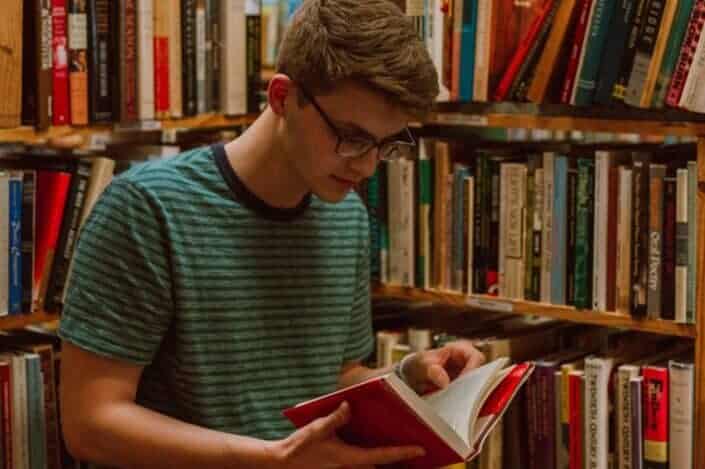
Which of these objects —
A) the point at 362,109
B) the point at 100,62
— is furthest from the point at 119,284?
the point at 100,62

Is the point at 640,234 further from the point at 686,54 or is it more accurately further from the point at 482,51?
the point at 482,51

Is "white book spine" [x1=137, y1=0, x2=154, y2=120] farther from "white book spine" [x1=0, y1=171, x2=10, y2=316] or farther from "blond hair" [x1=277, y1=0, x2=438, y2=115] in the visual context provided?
"blond hair" [x1=277, y1=0, x2=438, y2=115]

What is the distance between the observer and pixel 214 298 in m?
1.67

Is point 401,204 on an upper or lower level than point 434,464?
upper

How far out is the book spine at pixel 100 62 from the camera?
2023 mm

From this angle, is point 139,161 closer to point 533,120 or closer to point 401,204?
point 401,204

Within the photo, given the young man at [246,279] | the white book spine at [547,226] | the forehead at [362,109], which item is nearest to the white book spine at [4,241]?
the young man at [246,279]

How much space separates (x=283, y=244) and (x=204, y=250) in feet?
0.46

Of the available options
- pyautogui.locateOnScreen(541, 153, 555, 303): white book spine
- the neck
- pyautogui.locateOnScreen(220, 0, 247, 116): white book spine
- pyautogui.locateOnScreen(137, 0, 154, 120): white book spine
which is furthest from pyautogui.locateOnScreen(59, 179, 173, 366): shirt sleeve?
pyautogui.locateOnScreen(541, 153, 555, 303): white book spine

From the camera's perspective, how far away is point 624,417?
205 cm

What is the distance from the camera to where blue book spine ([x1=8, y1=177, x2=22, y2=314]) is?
1.97 metres

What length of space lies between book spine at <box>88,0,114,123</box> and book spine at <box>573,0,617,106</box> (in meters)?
0.81

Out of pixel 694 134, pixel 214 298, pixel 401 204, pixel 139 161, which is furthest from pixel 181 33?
pixel 694 134

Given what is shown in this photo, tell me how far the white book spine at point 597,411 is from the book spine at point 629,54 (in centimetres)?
47
